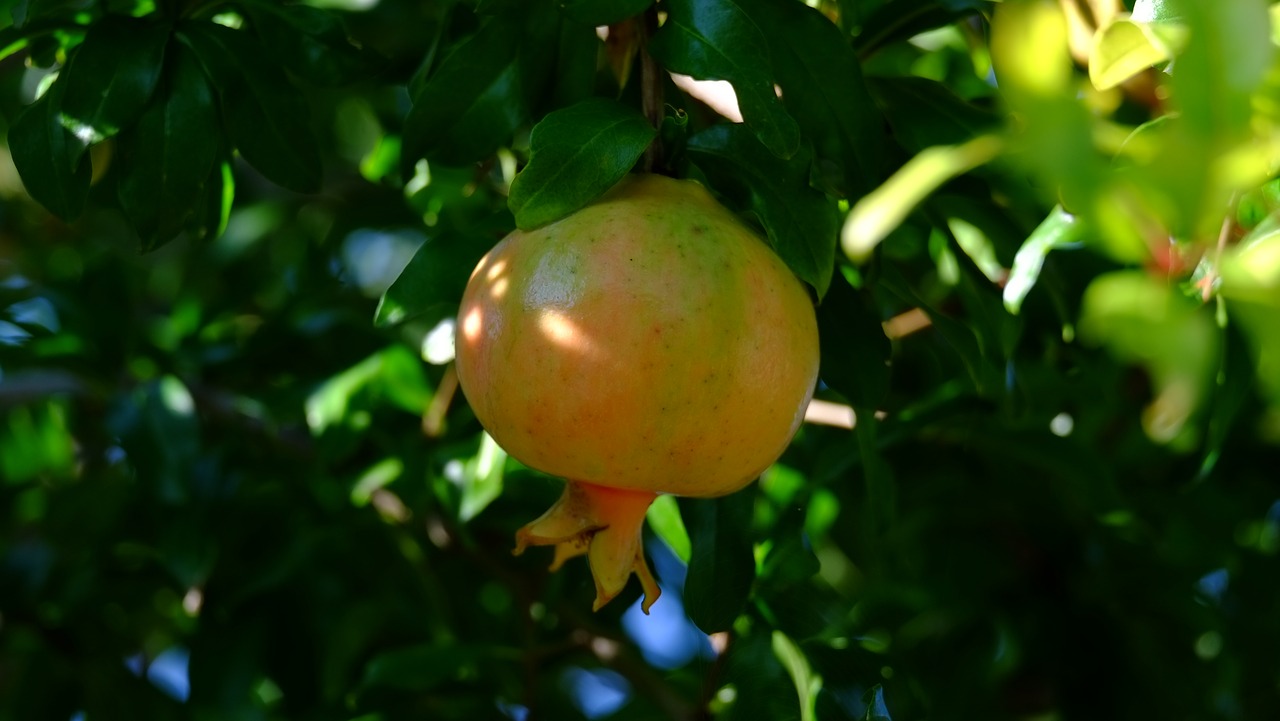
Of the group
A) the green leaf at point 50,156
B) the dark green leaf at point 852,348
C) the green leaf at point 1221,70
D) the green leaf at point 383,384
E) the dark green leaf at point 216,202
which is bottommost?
the green leaf at point 383,384

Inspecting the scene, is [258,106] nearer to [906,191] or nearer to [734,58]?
[734,58]

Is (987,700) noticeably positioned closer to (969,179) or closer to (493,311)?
(969,179)

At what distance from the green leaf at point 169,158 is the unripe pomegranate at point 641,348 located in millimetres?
420

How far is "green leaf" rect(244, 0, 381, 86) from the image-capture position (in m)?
1.35

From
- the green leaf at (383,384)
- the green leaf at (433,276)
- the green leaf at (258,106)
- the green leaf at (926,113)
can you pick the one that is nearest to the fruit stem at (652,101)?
the green leaf at (433,276)

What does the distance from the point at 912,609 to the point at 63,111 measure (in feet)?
5.18

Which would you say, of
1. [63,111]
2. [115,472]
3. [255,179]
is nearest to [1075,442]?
[63,111]

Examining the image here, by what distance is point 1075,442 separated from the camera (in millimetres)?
1769

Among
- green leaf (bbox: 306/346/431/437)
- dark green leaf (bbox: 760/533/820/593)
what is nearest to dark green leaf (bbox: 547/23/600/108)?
dark green leaf (bbox: 760/533/820/593)

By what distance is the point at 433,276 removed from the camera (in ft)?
4.05

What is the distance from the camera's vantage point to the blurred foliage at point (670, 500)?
38.7 inches

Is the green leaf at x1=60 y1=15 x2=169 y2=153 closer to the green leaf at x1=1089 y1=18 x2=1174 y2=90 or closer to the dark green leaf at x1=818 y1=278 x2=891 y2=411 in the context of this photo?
the dark green leaf at x1=818 y1=278 x2=891 y2=411

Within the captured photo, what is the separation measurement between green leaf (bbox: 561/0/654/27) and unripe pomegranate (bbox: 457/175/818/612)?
145mm

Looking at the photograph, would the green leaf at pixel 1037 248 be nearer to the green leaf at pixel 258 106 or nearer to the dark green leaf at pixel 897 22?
the dark green leaf at pixel 897 22
